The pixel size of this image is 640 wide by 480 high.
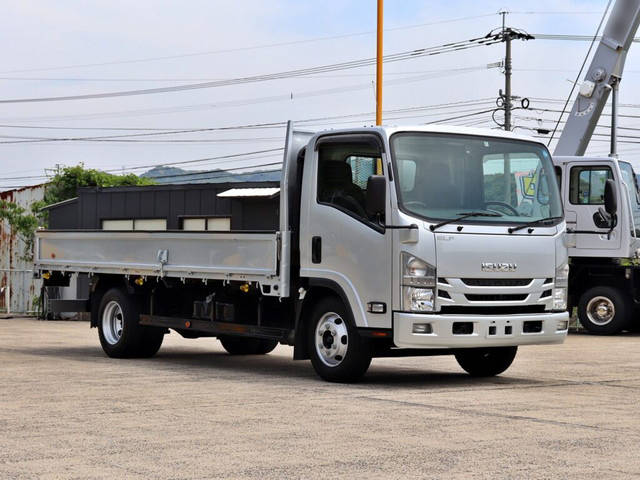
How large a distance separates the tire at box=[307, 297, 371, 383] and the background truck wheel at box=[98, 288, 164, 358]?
353 cm

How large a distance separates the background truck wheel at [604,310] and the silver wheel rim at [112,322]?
10613mm

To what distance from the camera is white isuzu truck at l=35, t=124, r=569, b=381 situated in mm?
12500

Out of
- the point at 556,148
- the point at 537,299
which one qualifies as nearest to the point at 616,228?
the point at 556,148

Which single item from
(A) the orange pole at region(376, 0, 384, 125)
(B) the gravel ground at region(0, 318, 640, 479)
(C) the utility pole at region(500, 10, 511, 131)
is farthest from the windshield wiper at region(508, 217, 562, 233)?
(C) the utility pole at region(500, 10, 511, 131)

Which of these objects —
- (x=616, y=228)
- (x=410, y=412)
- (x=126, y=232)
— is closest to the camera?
(x=410, y=412)

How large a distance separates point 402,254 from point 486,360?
8.40ft

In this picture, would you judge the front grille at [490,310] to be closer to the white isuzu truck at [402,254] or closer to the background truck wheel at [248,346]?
the white isuzu truck at [402,254]

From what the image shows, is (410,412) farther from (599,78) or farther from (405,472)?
(599,78)

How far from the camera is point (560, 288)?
13.4m

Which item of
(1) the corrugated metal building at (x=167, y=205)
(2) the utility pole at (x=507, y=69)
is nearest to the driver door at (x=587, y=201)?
(1) the corrugated metal building at (x=167, y=205)

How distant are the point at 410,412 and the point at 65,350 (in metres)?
8.96

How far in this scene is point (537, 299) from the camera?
1314 cm

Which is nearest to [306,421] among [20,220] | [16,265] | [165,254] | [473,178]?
[473,178]

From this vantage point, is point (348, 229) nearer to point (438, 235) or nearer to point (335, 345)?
point (438, 235)
